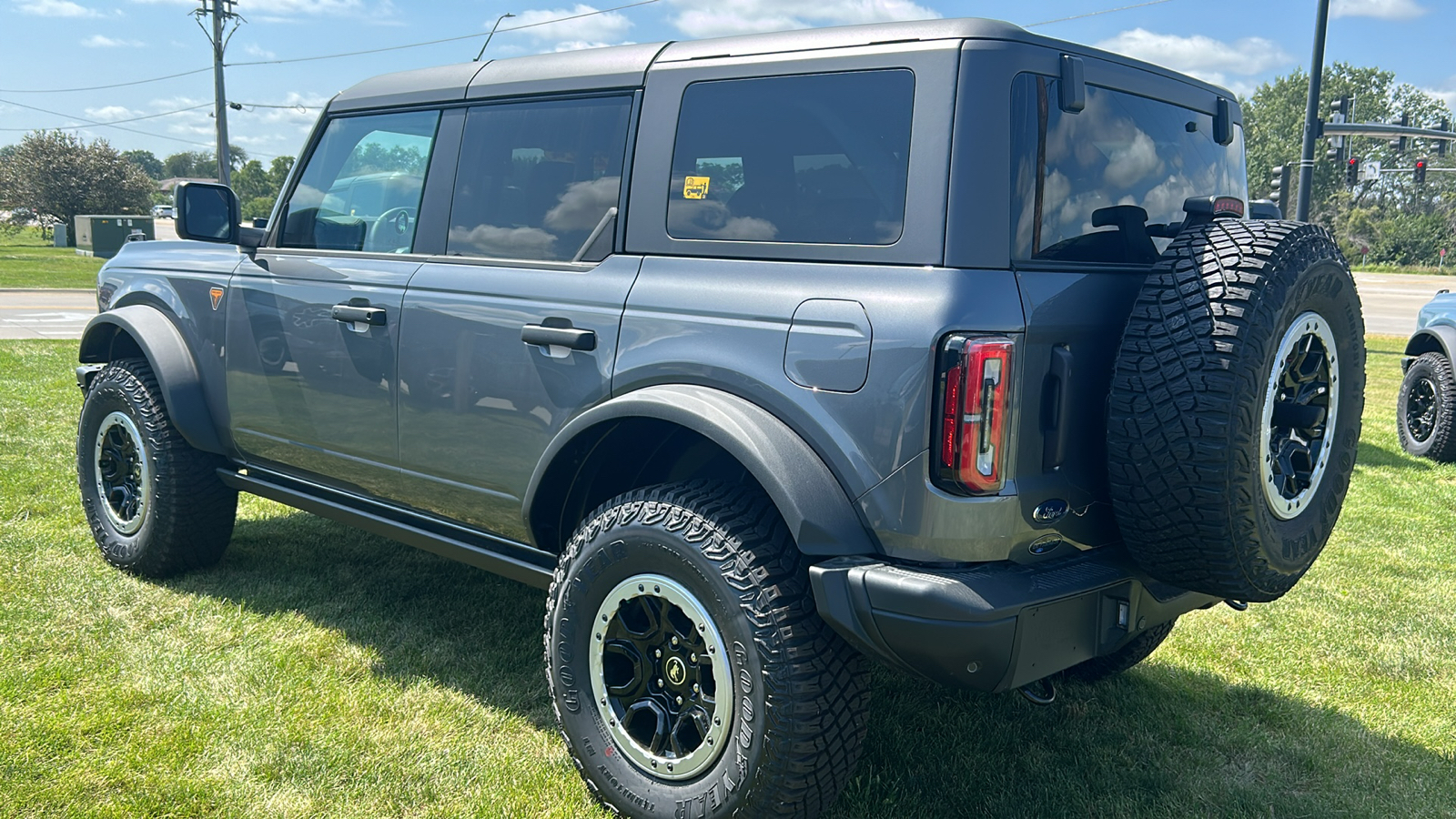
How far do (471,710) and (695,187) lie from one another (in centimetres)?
189

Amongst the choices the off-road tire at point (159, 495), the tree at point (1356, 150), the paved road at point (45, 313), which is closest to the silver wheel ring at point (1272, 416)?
the off-road tire at point (159, 495)

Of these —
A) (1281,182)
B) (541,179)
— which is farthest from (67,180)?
(541,179)

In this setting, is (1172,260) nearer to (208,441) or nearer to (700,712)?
(700,712)

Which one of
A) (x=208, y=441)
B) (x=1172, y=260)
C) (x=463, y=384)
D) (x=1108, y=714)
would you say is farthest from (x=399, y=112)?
(x=1108, y=714)

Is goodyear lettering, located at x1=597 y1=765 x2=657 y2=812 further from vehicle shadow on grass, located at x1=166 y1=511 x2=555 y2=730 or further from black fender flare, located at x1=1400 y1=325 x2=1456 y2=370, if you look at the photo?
black fender flare, located at x1=1400 y1=325 x2=1456 y2=370

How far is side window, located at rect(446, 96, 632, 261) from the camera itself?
10.5 ft

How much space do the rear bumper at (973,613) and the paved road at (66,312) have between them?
14.6 meters

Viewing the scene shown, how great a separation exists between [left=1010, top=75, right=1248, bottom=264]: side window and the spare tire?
0.23 meters

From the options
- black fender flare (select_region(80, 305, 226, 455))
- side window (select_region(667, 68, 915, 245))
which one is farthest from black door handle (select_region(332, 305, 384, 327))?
side window (select_region(667, 68, 915, 245))

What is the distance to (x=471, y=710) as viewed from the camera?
3570 millimetres

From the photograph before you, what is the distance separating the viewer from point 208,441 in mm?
4406

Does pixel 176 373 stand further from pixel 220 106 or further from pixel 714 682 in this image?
pixel 220 106

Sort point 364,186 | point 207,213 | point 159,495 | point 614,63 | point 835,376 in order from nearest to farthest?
point 835,376
point 614,63
point 364,186
point 207,213
point 159,495

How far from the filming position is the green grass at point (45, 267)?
25234 millimetres
